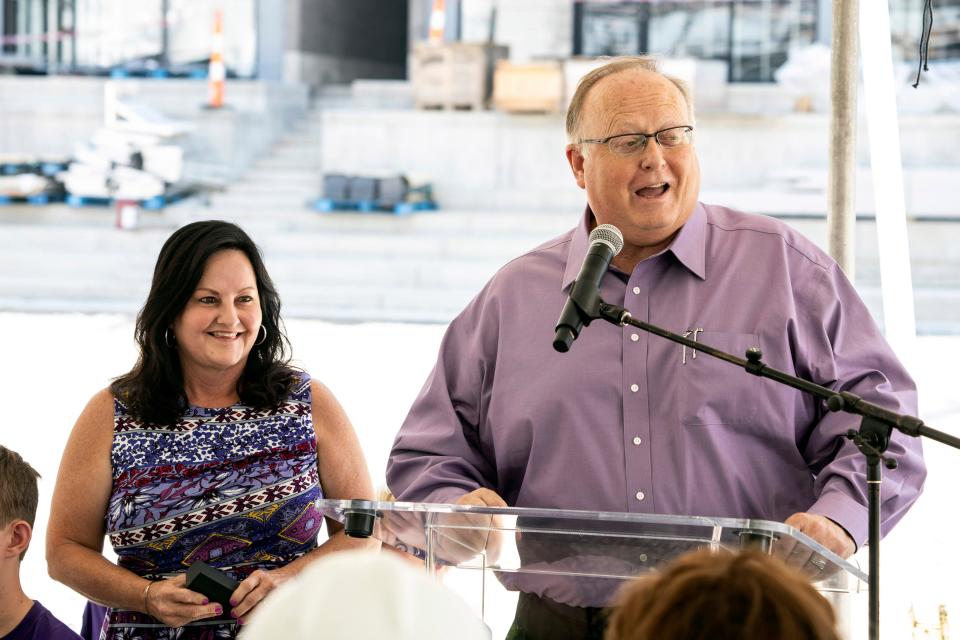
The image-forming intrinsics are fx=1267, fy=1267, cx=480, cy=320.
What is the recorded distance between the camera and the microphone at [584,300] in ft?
6.02

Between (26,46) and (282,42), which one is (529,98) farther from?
(26,46)

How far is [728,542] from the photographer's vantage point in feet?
6.10

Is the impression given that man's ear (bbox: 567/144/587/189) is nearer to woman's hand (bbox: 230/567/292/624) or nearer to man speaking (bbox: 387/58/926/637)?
man speaking (bbox: 387/58/926/637)

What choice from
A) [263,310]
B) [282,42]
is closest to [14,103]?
[282,42]

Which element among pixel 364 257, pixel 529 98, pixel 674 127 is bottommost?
pixel 364 257

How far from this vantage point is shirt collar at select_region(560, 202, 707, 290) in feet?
8.08

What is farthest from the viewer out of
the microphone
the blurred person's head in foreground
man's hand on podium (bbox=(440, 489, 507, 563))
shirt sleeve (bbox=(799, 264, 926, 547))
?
shirt sleeve (bbox=(799, 264, 926, 547))

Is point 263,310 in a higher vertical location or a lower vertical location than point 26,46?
lower

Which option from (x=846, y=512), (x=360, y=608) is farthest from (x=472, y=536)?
(x=360, y=608)

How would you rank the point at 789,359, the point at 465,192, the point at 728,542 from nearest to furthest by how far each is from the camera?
1. the point at 728,542
2. the point at 789,359
3. the point at 465,192

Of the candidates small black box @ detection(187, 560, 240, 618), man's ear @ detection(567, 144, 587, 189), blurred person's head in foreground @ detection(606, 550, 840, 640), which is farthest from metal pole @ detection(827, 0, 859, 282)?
blurred person's head in foreground @ detection(606, 550, 840, 640)

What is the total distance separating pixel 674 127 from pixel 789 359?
19.4 inches

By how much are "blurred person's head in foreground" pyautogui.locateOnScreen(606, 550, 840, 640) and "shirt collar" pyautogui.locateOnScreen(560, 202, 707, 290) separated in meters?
1.47

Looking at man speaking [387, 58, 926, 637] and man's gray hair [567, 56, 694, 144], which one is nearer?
man speaking [387, 58, 926, 637]
